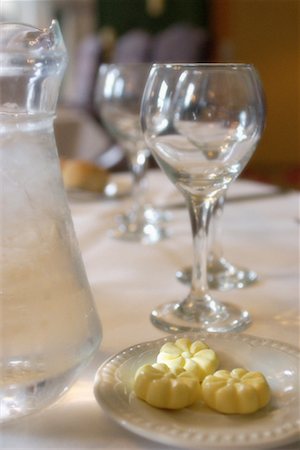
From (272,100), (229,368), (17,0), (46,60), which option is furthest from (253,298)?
(17,0)

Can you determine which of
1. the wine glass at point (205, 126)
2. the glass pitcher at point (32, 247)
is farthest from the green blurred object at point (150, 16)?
the glass pitcher at point (32, 247)

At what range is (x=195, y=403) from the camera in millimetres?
301

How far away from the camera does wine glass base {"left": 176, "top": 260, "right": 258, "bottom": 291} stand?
0.53 metres

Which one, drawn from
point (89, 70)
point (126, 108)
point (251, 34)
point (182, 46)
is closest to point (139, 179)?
point (126, 108)

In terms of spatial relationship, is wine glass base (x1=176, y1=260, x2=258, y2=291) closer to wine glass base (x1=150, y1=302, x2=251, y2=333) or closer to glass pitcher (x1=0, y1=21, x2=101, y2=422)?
wine glass base (x1=150, y1=302, x2=251, y2=333)

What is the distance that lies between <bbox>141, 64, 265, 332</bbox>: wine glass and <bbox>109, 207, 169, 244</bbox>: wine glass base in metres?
0.23

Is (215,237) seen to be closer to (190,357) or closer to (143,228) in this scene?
(143,228)

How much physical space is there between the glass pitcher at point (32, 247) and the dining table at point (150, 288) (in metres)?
0.02

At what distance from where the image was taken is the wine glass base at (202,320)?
0.43 meters

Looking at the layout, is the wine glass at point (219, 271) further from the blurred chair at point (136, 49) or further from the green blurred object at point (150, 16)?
the green blurred object at point (150, 16)

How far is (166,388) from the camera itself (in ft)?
0.95

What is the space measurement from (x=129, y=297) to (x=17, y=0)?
4546mm

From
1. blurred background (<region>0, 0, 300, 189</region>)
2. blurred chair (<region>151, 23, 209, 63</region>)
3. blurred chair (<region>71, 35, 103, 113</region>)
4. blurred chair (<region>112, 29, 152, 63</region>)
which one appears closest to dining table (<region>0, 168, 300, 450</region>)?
blurred chair (<region>151, 23, 209, 63</region>)

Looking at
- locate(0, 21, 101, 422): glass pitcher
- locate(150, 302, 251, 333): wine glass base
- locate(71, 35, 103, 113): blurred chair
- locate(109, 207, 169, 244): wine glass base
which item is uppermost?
locate(0, 21, 101, 422): glass pitcher
